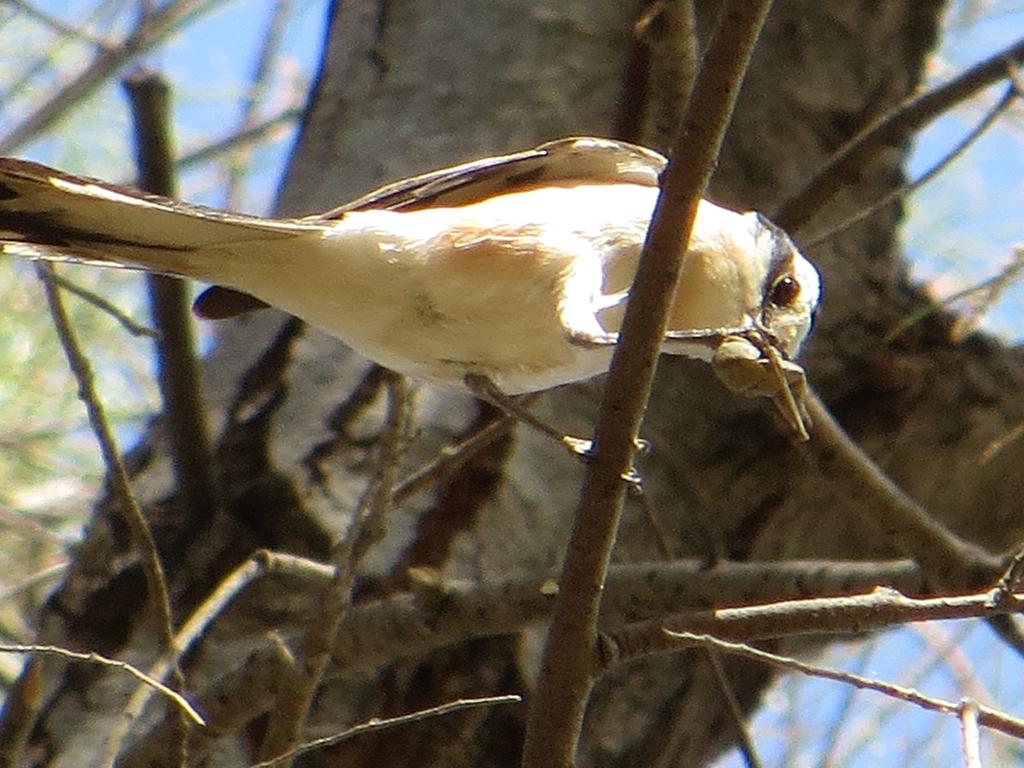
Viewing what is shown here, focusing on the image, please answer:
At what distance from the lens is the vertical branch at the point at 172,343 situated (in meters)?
1.93

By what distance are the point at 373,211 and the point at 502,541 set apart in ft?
2.12

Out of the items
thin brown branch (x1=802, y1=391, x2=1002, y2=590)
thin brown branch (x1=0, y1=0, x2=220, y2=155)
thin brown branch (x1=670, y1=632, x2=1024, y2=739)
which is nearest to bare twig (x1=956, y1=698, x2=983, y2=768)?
thin brown branch (x1=670, y1=632, x2=1024, y2=739)

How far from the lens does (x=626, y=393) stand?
5.03 feet

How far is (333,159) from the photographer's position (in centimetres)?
301

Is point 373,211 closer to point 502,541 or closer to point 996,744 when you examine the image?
point 502,541

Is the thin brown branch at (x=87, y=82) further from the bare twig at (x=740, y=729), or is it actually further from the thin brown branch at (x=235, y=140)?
the bare twig at (x=740, y=729)

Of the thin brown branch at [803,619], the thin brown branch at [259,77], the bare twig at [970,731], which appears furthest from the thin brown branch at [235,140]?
the bare twig at [970,731]

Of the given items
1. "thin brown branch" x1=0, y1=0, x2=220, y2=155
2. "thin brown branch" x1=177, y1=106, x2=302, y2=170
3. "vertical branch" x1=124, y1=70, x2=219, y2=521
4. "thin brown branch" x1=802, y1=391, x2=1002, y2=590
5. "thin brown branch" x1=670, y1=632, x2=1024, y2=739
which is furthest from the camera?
"thin brown branch" x1=177, y1=106, x2=302, y2=170

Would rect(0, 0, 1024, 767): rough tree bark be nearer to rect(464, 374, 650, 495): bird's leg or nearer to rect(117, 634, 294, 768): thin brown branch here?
rect(117, 634, 294, 768): thin brown branch

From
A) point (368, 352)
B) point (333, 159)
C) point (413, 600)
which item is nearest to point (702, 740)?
point (413, 600)

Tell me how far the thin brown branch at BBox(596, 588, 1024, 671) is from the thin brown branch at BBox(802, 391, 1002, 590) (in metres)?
0.57

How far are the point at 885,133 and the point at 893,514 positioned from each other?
2.27ft

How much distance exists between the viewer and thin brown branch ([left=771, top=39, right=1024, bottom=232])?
256cm

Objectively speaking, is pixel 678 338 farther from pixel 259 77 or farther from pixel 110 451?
pixel 259 77
